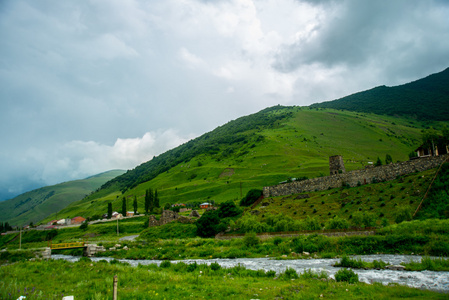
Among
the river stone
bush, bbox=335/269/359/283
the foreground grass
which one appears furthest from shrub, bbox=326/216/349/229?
bush, bbox=335/269/359/283

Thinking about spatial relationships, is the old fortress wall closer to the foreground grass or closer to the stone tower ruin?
the stone tower ruin

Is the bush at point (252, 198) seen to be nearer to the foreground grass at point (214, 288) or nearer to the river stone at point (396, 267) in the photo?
the foreground grass at point (214, 288)

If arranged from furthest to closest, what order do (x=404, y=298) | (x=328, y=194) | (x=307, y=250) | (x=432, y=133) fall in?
(x=432, y=133)
(x=328, y=194)
(x=307, y=250)
(x=404, y=298)

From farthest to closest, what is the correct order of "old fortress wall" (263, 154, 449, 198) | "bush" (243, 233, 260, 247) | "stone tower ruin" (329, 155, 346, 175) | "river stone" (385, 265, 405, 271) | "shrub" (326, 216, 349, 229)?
"stone tower ruin" (329, 155, 346, 175) < "old fortress wall" (263, 154, 449, 198) < "bush" (243, 233, 260, 247) < "shrub" (326, 216, 349, 229) < "river stone" (385, 265, 405, 271)

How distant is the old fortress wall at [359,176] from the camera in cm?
4034

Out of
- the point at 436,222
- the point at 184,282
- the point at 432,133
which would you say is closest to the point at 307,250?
the point at 436,222

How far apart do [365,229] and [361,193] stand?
1787cm

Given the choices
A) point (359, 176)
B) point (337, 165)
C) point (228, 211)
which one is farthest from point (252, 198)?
point (359, 176)

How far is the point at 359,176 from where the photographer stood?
159 ft

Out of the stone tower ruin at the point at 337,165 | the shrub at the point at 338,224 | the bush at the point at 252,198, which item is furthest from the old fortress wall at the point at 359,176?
the shrub at the point at 338,224

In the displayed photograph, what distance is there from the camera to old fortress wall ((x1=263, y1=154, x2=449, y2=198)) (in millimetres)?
40344

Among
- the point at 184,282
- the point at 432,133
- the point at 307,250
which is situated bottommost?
the point at 307,250

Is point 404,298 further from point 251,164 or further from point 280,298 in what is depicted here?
point 251,164

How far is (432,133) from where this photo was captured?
5619 cm
